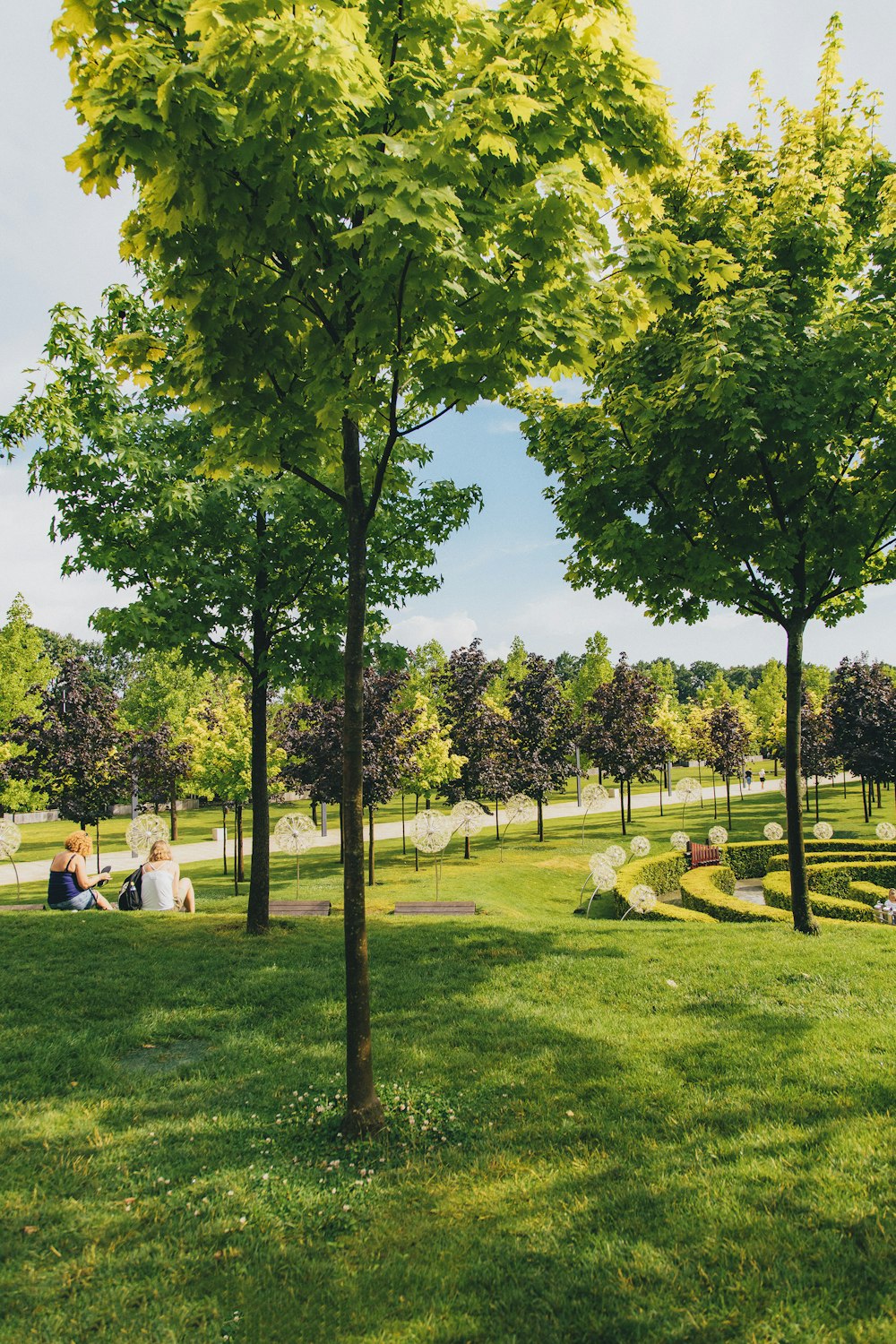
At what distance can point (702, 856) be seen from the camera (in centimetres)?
2130

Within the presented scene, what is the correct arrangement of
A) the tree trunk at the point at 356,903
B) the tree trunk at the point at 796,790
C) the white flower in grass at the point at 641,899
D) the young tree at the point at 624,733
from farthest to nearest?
the young tree at the point at 624,733 < the white flower in grass at the point at 641,899 < the tree trunk at the point at 796,790 < the tree trunk at the point at 356,903

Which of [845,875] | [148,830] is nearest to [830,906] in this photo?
[845,875]

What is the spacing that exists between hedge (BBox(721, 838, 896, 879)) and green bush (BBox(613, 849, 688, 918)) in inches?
70.8

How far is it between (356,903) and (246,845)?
29.3 meters

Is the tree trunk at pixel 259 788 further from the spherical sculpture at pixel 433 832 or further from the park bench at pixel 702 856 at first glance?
the park bench at pixel 702 856

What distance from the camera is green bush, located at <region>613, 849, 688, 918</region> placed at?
58.2ft

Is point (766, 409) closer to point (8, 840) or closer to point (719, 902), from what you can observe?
point (719, 902)

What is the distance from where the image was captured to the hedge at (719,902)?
1371 cm

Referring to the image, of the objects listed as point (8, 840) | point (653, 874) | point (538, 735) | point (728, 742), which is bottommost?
point (653, 874)

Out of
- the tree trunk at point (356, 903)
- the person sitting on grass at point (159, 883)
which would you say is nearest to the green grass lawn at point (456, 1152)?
the tree trunk at point (356, 903)

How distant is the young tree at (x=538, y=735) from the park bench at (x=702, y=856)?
8.05 m

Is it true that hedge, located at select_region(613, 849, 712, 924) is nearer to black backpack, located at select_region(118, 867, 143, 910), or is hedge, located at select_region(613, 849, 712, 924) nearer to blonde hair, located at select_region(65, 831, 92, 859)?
black backpack, located at select_region(118, 867, 143, 910)

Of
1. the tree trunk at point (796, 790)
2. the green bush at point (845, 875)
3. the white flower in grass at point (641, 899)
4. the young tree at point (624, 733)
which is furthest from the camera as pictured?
the young tree at point (624, 733)

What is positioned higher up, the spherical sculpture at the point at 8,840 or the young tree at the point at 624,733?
the young tree at the point at 624,733
